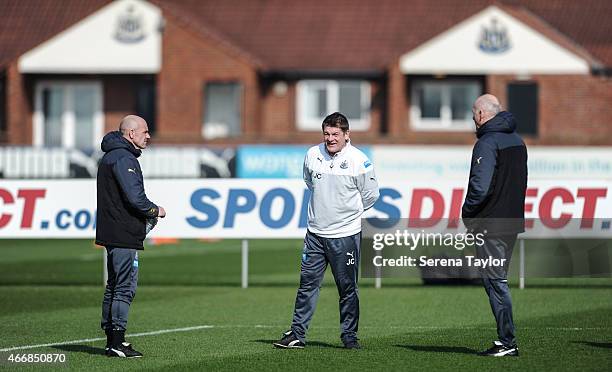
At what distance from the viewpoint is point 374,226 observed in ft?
57.0

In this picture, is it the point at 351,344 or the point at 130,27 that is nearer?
A: the point at 351,344

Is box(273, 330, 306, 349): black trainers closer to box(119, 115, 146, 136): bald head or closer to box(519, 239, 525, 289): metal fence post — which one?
box(119, 115, 146, 136): bald head

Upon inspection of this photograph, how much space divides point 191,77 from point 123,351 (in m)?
31.4

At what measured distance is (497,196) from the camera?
38.3 ft

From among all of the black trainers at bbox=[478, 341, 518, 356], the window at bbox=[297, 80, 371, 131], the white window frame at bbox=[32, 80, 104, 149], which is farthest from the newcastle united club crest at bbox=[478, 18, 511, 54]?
the black trainers at bbox=[478, 341, 518, 356]

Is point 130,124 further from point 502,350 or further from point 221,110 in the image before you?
point 221,110

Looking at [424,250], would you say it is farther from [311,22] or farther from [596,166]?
[311,22]

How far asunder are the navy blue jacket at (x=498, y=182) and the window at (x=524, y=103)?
31.8m

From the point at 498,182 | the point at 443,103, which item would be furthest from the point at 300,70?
the point at 498,182

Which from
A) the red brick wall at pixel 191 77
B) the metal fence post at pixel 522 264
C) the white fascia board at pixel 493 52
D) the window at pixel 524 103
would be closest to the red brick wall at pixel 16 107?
the red brick wall at pixel 191 77

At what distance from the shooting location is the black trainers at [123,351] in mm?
12024

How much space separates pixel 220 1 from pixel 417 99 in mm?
7463

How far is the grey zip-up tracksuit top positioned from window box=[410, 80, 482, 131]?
3186 cm

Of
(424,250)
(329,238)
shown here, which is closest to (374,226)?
(424,250)
